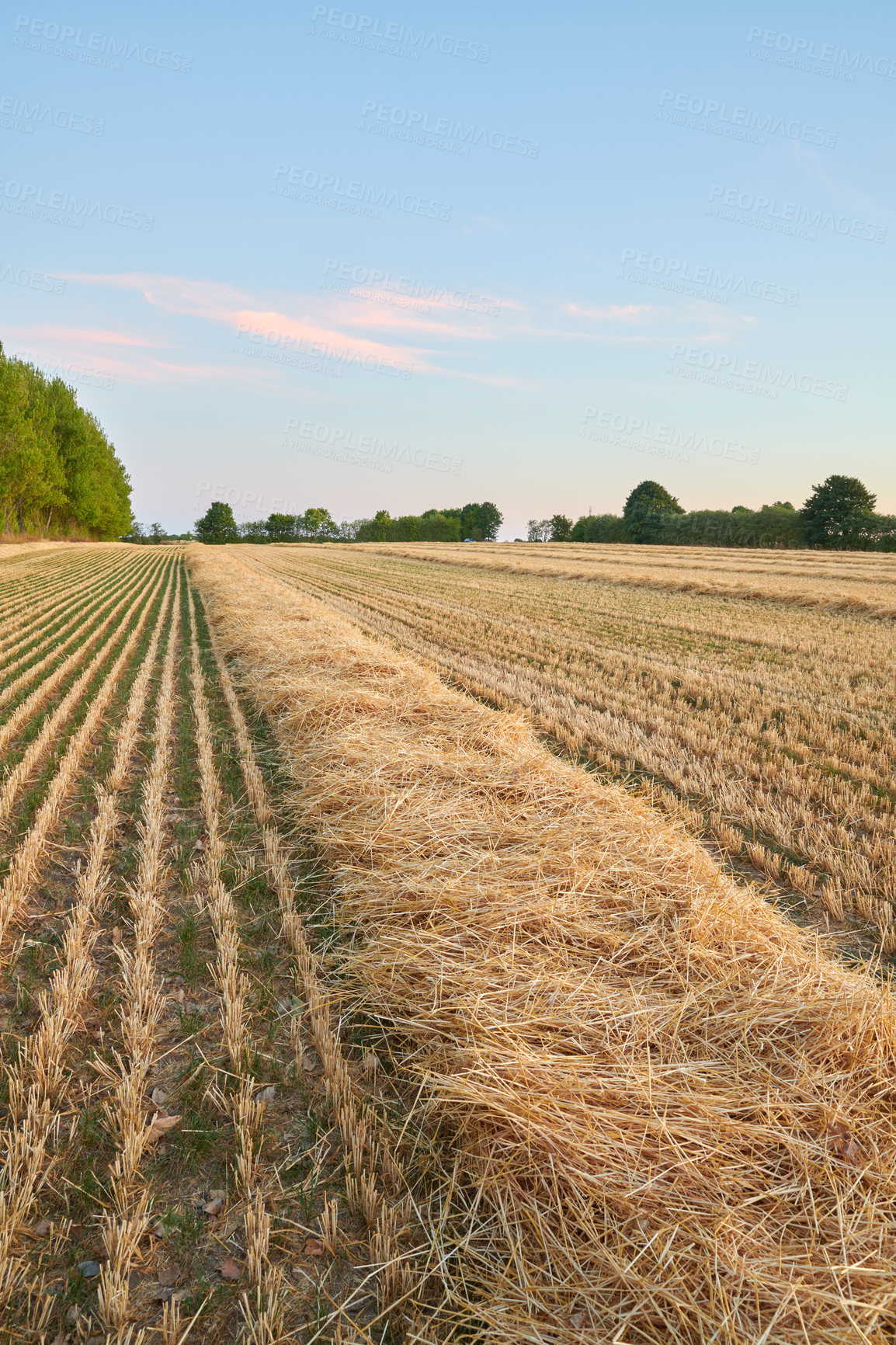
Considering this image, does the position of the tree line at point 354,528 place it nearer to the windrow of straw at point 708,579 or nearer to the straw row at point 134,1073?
the windrow of straw at point 708,579

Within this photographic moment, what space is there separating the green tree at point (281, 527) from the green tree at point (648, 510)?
61.3 meters

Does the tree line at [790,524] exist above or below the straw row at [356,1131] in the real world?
above

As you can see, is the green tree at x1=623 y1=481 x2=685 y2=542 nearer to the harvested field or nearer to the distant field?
the distant field

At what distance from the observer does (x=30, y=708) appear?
736cm

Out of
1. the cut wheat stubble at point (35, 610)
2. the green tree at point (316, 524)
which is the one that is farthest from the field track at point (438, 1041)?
the green tree at point (316, 524)

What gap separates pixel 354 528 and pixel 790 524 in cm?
7863

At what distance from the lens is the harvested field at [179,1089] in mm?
1818

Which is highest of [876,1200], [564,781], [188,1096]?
[564,781]

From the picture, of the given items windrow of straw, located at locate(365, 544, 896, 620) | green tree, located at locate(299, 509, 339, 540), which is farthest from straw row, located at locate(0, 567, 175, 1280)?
green tree, located at locate(299, 509, 339, 540)

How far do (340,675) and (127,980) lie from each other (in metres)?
4.78

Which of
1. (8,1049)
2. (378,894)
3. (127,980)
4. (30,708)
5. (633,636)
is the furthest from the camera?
(633,636)

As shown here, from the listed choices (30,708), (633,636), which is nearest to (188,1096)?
(30,708)

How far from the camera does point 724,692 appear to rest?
834 centimetres

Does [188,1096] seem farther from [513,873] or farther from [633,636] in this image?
[633,636]
